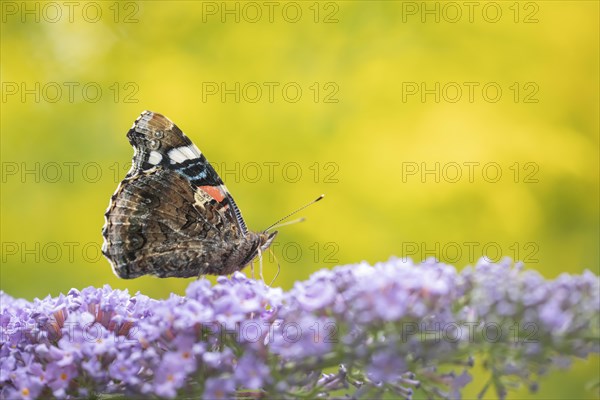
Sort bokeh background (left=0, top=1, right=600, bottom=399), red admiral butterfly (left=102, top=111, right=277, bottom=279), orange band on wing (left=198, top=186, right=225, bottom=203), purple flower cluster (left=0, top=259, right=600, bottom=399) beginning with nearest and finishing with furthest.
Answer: purple flower cluster (left=0, top=259, right=600, bottom=399), red admiral butterfly (left=102, top=111, right=277, bottom=279), orange band on wing (left=198, top=186, right=225, bottom=203), bokeh background (left=0, top=1, right=600, bottom=399)

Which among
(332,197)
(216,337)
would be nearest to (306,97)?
(332,197)

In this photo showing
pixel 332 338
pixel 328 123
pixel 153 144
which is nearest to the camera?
pixel 332 338

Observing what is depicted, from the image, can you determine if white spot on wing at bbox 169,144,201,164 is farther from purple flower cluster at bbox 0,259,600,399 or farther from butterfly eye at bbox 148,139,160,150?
purple flower cluster at bbox 0,259,600,399

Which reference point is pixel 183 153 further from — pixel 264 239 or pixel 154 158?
pixel 264 239

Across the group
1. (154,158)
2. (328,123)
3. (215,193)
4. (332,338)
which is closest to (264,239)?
(215,193)

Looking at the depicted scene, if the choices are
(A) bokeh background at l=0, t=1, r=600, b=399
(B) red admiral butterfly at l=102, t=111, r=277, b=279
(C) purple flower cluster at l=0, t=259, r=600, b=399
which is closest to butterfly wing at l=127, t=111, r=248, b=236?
(B) red admiral butterfly at l=102, t=111, r=277, b=279

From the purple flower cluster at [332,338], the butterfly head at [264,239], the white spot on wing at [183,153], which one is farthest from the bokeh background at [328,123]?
the purple flower cluster at [332,338]

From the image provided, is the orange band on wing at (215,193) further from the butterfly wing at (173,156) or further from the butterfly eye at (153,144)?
the butterfly eye at (153,144)
